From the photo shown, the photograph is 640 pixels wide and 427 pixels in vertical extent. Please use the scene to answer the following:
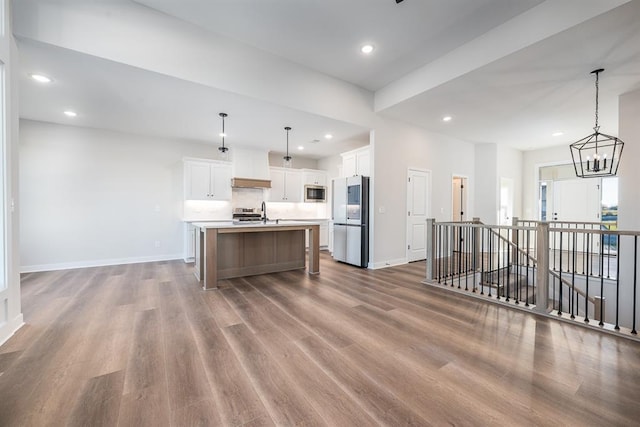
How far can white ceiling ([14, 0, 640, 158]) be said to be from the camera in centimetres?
289

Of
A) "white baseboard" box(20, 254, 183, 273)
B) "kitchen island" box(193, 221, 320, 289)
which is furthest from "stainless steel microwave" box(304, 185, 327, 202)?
"white baseboard" box(20, 254, 183, 273)

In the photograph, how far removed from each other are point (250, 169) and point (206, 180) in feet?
3.70

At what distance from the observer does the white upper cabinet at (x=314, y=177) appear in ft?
25.6

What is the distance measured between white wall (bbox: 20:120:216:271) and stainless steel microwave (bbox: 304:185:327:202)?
3.17 metres

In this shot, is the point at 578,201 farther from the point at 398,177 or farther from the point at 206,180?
the point at 206,180

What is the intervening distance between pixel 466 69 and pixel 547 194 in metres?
6.44

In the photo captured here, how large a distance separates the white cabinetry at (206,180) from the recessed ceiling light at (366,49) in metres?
4.17

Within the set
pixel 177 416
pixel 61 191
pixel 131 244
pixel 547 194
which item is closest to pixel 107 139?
pixel 61 191

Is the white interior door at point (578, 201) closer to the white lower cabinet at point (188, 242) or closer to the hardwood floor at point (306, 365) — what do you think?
the hardwood floor at point (306, 365)

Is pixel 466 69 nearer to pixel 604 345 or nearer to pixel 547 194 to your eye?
pixel 604 345

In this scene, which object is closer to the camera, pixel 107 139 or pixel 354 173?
pixel 107 139

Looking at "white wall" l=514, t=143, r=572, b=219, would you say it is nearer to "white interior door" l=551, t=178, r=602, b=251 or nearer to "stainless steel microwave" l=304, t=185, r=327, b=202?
"white interior door" l=551, t=178, r=602, b=251

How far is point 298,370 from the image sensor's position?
6.23ft

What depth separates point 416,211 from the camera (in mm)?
6016
